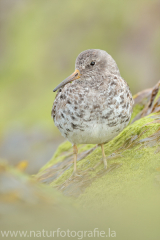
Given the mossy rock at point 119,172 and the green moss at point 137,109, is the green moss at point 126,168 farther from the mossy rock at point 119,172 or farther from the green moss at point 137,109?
the green moss at point 137,109

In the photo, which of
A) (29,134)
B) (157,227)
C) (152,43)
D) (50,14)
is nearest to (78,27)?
(50,14)

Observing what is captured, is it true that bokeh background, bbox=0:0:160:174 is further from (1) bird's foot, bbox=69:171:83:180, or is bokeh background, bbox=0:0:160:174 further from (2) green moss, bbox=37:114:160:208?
(1) bird's foot, bbox=69:171:83:180

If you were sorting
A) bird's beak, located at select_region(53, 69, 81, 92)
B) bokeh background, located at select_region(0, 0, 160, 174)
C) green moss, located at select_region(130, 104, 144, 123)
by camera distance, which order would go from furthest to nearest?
bokeh background, located at select_region(0, 0, 160, 174) → green moss, located at select_region(130, 104, 144, 123) → bird's beak, located at select_region(53, 69, 81, 92)

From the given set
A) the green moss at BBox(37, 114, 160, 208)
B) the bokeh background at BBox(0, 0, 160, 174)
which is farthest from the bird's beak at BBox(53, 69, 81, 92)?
the bokeh background at BBox(0, 0, 160, 174)

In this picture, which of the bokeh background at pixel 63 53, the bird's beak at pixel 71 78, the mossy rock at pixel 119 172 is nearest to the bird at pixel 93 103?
the bird's beak at pixel 71 78

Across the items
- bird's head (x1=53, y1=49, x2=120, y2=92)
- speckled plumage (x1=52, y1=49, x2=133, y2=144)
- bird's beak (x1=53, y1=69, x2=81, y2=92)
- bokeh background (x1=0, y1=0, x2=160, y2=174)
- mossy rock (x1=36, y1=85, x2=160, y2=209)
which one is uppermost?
bokeh background (x1=0, y1=0, x2=160, y2=174)

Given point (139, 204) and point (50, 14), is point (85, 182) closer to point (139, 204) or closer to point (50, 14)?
point (139, 204)
